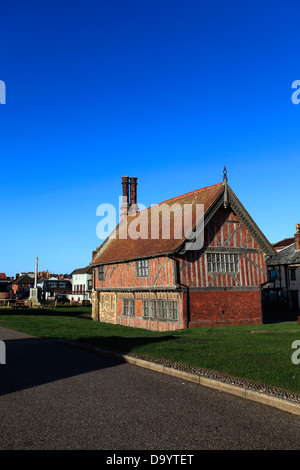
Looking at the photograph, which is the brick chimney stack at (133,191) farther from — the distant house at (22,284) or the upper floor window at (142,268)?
the distant house at (22,284)

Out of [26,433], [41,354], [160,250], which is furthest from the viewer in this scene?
[160,250]

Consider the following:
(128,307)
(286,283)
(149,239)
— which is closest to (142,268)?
(149,239)

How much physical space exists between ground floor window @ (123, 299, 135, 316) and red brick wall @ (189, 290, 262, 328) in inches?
232

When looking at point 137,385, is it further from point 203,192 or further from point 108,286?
point 108,286

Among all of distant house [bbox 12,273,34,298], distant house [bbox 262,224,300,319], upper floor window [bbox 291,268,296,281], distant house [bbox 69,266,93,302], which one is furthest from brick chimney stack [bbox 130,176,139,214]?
distant house [bbox 12,273,34,298]

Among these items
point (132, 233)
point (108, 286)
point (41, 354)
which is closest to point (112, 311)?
point (108, 286)

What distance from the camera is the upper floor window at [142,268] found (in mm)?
23984

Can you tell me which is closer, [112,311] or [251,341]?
[251,341]

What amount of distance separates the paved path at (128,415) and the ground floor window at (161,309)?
40.6 feet

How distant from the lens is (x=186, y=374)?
8797mm

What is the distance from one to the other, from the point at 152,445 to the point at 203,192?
837 inches

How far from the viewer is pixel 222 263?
23.1 m

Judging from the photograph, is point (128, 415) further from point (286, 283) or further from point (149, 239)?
point (286, 283)

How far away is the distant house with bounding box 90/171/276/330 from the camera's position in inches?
852
